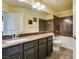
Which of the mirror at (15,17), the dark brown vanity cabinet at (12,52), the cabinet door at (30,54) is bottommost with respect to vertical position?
the cabinet door at (30,54)

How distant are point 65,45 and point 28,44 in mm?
4471

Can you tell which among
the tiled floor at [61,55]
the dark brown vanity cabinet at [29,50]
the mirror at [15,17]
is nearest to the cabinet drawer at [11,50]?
the dark brown vanity cabinet at [29,50]

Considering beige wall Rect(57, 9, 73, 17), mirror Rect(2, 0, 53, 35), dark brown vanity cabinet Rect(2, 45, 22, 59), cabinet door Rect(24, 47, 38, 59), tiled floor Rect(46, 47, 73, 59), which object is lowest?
tiled floor Rect(46, 47, 73, 59)

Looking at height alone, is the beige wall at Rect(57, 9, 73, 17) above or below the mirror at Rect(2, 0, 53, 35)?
above

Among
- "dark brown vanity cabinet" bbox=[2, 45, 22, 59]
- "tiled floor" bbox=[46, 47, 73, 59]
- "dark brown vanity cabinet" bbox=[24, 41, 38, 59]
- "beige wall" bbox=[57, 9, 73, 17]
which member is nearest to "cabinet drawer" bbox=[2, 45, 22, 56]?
"dark brown vanity cabinet" bbox=[2, 45, 22, 59]

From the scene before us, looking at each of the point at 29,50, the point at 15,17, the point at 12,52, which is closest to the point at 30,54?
the point at 29,50

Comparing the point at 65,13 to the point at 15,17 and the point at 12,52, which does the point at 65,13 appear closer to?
the point at 15,17

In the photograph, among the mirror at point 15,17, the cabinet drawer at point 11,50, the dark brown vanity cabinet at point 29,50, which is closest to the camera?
the cabinet drawer at point 11,50

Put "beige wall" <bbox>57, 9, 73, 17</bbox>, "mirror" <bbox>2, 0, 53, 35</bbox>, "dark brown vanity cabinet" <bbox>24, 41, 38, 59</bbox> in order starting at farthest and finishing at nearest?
"beige wall" <bbox>57, 9, 73, 17</bbox> → "mirror" <bbox>2, 0, 53, 35</bbox> → "dark brown vanity cabinet" <bbox>24, 41, 38, 59</bbox>

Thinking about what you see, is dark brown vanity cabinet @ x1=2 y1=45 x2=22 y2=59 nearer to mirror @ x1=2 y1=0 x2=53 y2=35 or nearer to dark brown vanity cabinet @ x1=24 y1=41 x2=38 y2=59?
dark brown vanity cabinet @ x1=24 y1=41 x2=38 y2=59

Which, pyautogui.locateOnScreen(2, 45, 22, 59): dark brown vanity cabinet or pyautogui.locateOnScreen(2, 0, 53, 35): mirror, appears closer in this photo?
pyautogui.locateOnScreen(2, 45, 22, 59): dark brown vanity cabinet

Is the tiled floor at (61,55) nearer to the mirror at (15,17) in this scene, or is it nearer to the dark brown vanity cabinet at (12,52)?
the mirror at (15,17)

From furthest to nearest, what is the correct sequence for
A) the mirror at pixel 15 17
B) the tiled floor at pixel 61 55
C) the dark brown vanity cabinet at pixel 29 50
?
the tiled floor at pixel 61 55
the mirror at pixel 15 17
the dark brown vanity cabinet at pixel 29 50

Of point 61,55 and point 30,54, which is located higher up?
point 30,54
